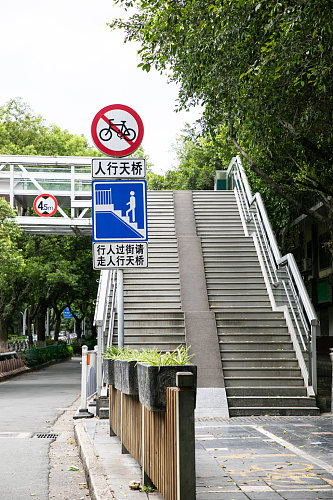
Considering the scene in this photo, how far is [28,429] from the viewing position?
1033 centimetres

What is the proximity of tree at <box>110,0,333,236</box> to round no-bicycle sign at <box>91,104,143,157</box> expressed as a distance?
2289mm

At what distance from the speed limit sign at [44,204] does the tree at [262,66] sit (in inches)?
376

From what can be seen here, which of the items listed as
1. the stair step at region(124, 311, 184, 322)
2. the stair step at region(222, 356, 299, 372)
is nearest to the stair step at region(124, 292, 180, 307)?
the stair step at region(124, 311, 184, 322)

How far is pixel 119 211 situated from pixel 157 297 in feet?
23.4

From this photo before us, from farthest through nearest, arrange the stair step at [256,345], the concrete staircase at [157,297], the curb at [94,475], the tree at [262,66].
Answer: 1. the concrete staircase at [157,297]
2. the stair step at [256,345]
3. the tree at [262,66]
4. the curb at [94,475]

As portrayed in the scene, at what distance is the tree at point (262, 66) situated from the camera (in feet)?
Result: 29.5

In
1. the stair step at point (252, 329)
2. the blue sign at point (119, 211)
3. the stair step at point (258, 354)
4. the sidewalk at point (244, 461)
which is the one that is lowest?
the sidewalk at point (244, 461)

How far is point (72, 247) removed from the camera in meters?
30.5

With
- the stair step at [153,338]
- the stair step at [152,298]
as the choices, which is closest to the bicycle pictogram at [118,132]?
the stair step at [153,338]

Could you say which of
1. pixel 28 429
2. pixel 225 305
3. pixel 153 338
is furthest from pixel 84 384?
pixel 225 305

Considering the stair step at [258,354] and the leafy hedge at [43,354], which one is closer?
the stair step at [258,354]

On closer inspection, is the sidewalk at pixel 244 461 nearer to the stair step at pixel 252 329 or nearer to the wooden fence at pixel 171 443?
the wooden fence at pixel 171 443

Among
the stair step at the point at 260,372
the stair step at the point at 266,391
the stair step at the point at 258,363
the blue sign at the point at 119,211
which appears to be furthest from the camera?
the stair step at the point at 258,363

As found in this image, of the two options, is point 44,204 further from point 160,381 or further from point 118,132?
point 160,381
